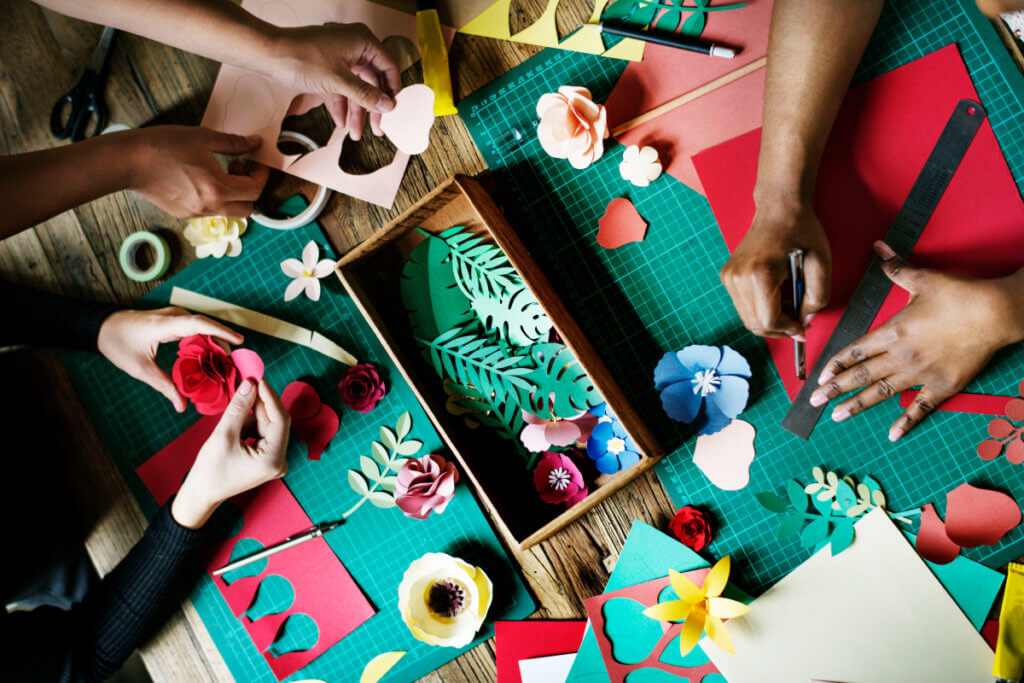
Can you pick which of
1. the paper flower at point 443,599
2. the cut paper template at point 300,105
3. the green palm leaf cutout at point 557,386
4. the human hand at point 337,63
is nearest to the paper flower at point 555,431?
the green palm leaf cutout at point 557,386

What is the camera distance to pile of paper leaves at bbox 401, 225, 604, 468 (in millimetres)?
976

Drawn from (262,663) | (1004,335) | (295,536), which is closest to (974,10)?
(1004,335)

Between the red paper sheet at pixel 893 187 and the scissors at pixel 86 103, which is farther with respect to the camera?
the scissors at pixel 86 103

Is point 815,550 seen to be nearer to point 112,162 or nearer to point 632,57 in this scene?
point 632,57

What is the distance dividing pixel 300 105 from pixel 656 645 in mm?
1111

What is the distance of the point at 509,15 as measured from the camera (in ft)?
3.43

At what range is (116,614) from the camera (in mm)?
1081

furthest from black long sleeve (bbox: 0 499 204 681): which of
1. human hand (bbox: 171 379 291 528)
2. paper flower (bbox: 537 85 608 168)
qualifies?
paper flower (bbox: 537 85 608 168)

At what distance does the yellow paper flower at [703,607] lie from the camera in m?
0.94

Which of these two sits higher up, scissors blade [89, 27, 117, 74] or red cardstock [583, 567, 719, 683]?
scissors blade [89, 27, 117, 74]

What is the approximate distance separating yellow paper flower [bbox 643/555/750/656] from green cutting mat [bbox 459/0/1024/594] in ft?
0.19

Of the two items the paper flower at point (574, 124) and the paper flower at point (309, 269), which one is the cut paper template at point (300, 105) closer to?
the paper flower at point (309, 269)

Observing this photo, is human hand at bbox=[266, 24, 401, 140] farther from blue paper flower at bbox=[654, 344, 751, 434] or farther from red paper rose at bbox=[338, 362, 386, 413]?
blue paper flower at bbox=[654, 344, 751, 434]

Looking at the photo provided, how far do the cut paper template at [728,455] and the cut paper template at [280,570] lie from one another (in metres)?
0.63
